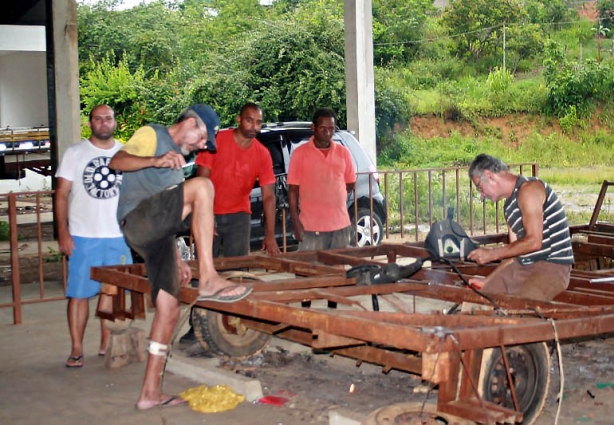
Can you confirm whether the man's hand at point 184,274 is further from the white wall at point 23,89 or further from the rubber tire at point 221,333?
the white wall at point 23,89

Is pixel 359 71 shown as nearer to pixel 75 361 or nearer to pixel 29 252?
pixel 29 252

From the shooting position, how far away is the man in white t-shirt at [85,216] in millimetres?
7203

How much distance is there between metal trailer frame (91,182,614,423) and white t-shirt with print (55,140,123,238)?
437 millimetres

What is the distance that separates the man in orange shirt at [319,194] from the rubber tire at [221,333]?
167 centimetres

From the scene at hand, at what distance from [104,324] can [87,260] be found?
645 mm

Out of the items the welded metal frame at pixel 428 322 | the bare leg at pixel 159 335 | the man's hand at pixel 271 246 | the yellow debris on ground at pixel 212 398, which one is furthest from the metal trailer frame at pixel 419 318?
the yellow debris on ground at pixel 212 398

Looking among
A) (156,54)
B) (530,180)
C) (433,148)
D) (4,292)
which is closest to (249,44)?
(433,148)

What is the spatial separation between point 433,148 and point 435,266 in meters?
23.0

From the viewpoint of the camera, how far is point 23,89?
3044 cm

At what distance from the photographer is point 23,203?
82.2ft

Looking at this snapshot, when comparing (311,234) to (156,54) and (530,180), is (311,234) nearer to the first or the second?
(530,180)

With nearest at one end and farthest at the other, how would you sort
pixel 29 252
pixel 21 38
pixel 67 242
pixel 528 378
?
pixel 528 378 < pixel 67 242 < pixel 29 252 < pixel 21 38

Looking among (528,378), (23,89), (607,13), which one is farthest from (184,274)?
(607,13)

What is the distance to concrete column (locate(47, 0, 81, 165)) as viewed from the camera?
1352 cm
